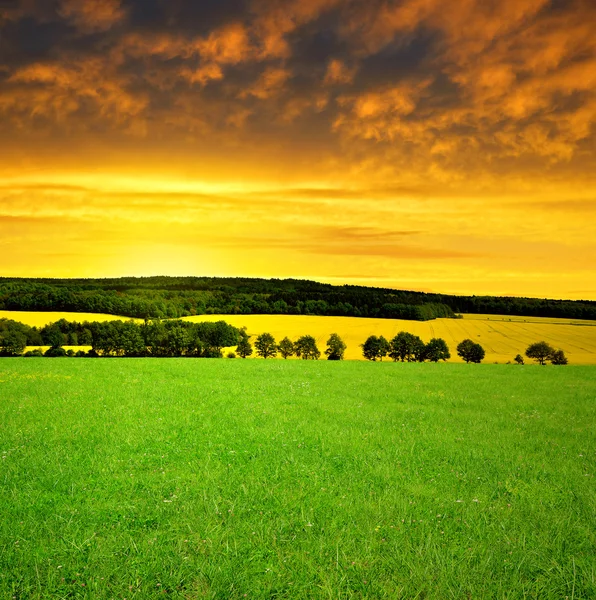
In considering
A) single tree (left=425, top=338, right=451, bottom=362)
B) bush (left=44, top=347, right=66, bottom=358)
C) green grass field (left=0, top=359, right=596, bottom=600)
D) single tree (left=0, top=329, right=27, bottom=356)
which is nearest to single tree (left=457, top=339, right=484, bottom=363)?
single tree (left=425, top=338, right=451, bottom=362)

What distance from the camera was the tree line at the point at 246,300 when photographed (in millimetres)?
94062

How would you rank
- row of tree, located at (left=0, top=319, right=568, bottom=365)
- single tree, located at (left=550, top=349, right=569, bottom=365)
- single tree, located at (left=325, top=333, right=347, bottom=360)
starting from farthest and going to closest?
single tree, located at (left=325, top=333, right=347, bottom=360) < single tree, located at (left=550, top=349, right=569, bottom=365) < row of tree, located at (left=0, top=319, right=568, bottom=365)

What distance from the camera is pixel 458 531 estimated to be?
7.03 metres

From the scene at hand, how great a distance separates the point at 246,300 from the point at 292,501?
104m

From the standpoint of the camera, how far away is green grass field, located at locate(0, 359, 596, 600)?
226 inches

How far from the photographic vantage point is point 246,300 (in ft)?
365

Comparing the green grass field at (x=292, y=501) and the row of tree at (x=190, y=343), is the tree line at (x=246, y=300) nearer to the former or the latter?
the row of tree at (x=190, y=343)

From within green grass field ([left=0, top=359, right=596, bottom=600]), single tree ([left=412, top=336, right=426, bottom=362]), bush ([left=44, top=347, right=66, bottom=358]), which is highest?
green grass field ([left=0, top=359, right=596, bottom=600])

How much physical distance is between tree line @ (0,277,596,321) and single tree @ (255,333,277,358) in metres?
25.4

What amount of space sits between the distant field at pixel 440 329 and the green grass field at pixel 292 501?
57683 mm

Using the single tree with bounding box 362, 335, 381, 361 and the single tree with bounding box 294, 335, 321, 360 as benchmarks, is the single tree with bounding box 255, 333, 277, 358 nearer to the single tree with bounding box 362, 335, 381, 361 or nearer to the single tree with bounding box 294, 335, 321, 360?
the single tree with bounding box 294, 335, 321, 360

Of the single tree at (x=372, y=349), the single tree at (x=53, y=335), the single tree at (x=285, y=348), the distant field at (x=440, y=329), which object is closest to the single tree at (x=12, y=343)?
the single tree at (x=53, y=335)

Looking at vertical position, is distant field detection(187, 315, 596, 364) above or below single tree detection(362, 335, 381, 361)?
above

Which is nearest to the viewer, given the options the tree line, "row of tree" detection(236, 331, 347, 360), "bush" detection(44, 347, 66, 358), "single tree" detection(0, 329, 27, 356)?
"bush" detection(44, 347, 66, 358)
